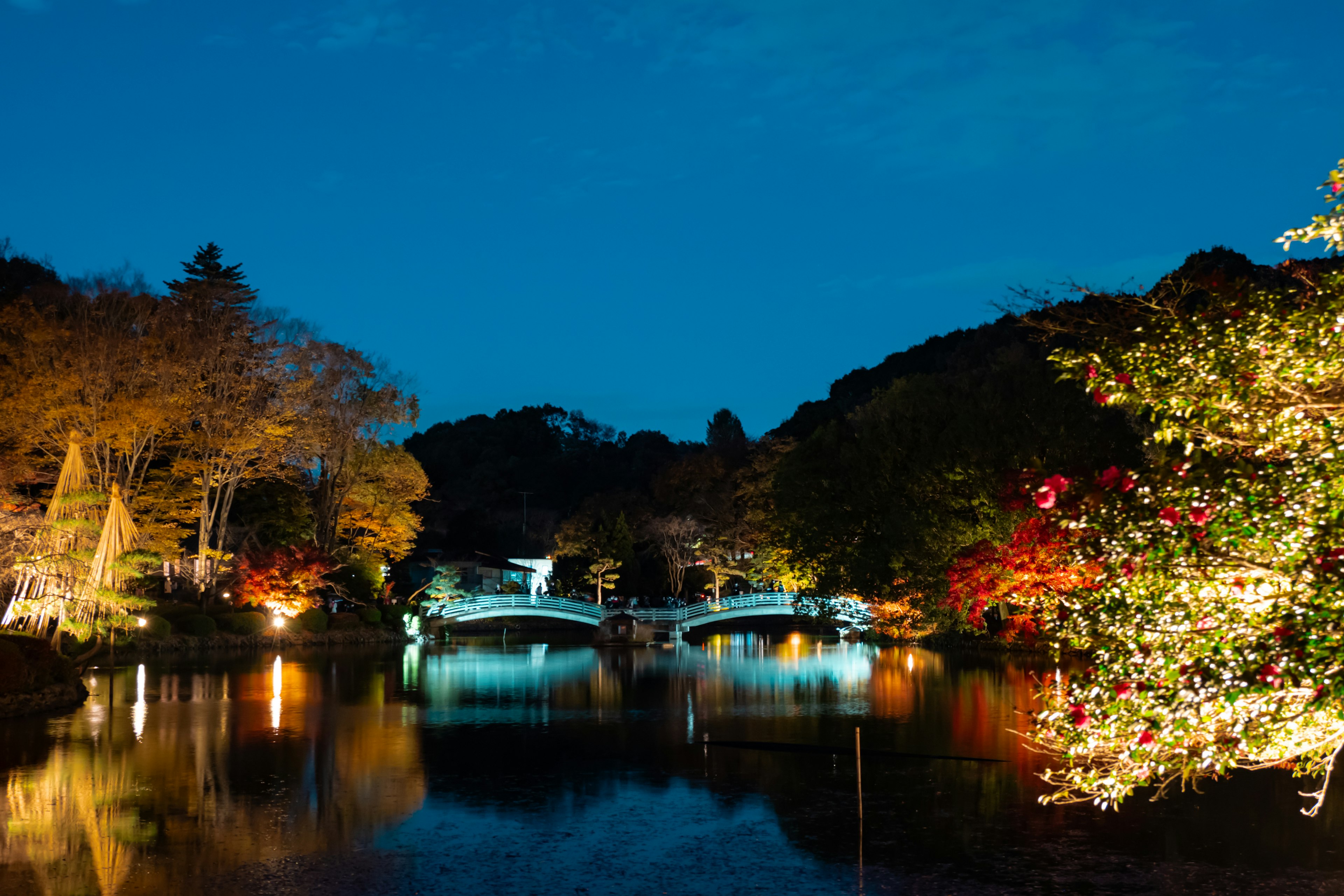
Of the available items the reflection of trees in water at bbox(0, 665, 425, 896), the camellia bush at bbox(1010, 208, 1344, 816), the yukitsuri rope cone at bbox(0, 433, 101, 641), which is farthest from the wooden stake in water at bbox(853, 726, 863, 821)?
the yukitsuri rope cone at bbox(0, 433, 101, 641)

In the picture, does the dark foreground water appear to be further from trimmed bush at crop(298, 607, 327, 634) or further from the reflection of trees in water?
trimmed bush at crop(298, 607, 327, 634)

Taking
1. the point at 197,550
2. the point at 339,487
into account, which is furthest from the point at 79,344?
the point at 339,487

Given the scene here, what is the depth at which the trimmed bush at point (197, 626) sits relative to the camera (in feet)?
135

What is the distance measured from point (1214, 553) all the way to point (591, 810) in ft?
27.7

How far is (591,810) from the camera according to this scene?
12.6 metres

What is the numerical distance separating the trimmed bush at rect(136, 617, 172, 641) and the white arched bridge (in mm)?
15706

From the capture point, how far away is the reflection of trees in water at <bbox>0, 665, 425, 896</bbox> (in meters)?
9.98

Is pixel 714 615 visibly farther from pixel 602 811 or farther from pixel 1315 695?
pixel 1315 695

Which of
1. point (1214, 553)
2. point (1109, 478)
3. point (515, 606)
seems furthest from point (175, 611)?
point (1214, 553)

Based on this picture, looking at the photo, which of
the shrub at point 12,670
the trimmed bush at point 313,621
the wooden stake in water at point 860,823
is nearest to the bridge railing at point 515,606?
the trimmed bush at point 313,621

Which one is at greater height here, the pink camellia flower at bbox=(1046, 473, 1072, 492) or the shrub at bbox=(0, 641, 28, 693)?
the pink camellia flower at bbox=(1046, 473, 1072, 492)

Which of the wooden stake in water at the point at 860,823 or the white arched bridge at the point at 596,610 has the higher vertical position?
the white arched bridge at the point at 596,610

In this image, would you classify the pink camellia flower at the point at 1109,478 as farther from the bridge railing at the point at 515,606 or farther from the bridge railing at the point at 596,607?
the bridge railing at the point at 515,606

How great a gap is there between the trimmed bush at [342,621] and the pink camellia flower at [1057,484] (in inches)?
1785
